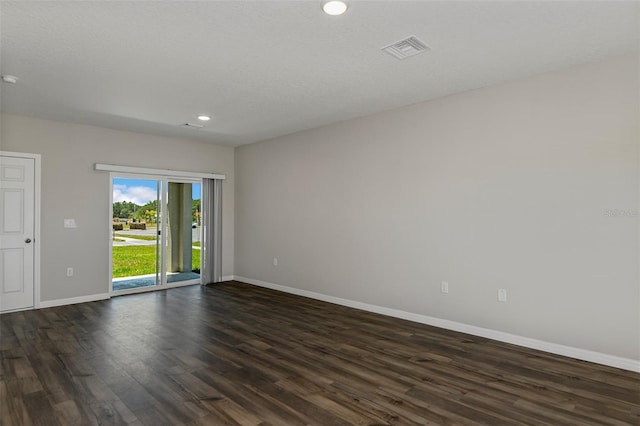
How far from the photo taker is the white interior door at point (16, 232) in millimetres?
4867

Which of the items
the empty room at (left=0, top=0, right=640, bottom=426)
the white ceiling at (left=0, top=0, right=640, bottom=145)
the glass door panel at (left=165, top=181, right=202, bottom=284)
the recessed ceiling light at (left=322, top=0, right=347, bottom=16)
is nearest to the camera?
the recessed ceiling light at (left=322, top=0, right=347, bottom=16)

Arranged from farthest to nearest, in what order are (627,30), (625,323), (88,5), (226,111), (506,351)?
(226,111), (506,351), (625,323), (627,30), (88,5)

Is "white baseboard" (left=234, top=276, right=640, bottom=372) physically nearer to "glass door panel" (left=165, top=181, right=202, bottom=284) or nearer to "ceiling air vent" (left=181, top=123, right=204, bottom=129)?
"glass door panel" (left=165, top=181, right=202, bottom=284)

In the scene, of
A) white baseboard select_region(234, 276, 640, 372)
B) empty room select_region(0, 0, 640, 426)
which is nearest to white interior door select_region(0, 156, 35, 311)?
empty room select_region(0, 0, 640, 426)

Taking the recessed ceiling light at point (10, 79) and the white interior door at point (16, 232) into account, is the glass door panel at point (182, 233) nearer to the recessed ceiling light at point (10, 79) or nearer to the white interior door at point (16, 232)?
the white interior door at point (16, 232)

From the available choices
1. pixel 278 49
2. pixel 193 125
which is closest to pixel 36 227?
pixel 193 125

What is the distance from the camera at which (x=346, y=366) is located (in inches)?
125

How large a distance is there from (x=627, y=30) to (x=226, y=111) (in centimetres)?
407

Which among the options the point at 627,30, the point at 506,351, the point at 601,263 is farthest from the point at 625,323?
the point at 627,30

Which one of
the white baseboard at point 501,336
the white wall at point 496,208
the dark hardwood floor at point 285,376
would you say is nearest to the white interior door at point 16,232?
the dark hardwood floor at point 285,376

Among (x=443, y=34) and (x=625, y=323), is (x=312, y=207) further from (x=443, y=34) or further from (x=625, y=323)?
(x=625, y=323)

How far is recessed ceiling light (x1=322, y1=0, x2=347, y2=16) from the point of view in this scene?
2.33 meters

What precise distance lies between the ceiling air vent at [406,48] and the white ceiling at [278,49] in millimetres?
58

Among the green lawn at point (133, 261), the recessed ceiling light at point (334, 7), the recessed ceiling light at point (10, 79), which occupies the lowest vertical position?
the green lawn at point (133, 261)
